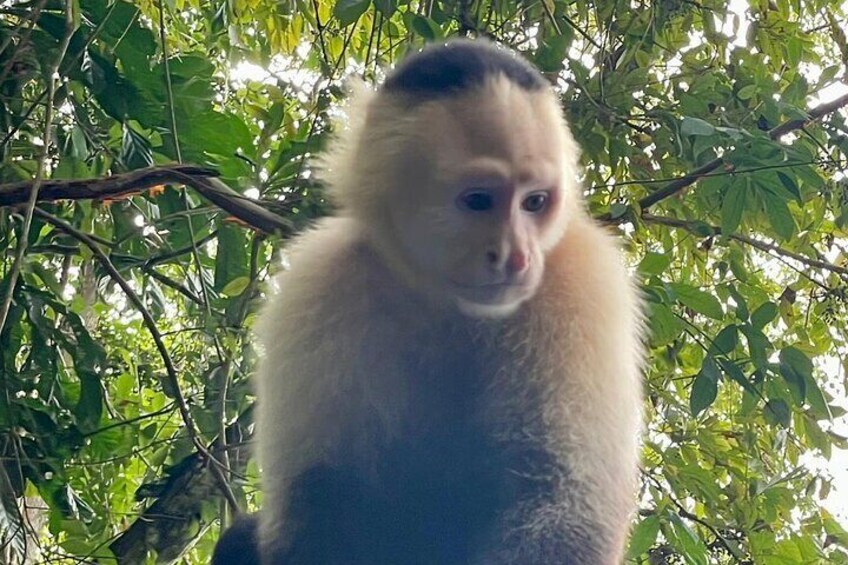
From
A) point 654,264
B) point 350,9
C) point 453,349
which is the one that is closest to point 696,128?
point 654,264

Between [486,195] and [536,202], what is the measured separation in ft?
0.32

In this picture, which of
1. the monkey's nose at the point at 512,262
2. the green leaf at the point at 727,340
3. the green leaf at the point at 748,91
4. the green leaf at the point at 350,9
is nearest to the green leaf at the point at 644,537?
the green leaf at the point at 727,340

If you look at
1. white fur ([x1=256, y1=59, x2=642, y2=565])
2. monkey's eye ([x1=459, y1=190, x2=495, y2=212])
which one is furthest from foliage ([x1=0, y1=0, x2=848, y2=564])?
monkey's eye ([x1=459, y1=190, x2=495, y2=212])

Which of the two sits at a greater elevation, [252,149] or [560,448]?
[252,149]

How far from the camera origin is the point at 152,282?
268 centimetres

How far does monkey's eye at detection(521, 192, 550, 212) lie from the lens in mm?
1608

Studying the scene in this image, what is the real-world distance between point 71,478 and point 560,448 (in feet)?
3.80

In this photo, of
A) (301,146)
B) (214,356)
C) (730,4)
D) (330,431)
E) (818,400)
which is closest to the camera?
(330,431)

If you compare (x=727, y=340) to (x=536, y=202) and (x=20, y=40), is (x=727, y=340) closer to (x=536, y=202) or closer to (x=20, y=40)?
(x=536, y=202)

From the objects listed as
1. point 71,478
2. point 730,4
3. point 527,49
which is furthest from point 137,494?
point 730,4

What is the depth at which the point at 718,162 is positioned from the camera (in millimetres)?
1872

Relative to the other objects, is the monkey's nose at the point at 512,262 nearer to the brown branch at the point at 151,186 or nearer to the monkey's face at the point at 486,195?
the monkey's face at the point at 486,195

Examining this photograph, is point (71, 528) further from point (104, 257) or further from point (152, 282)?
point (152, 282)

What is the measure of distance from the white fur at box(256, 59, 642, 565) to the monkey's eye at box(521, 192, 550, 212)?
3cm
